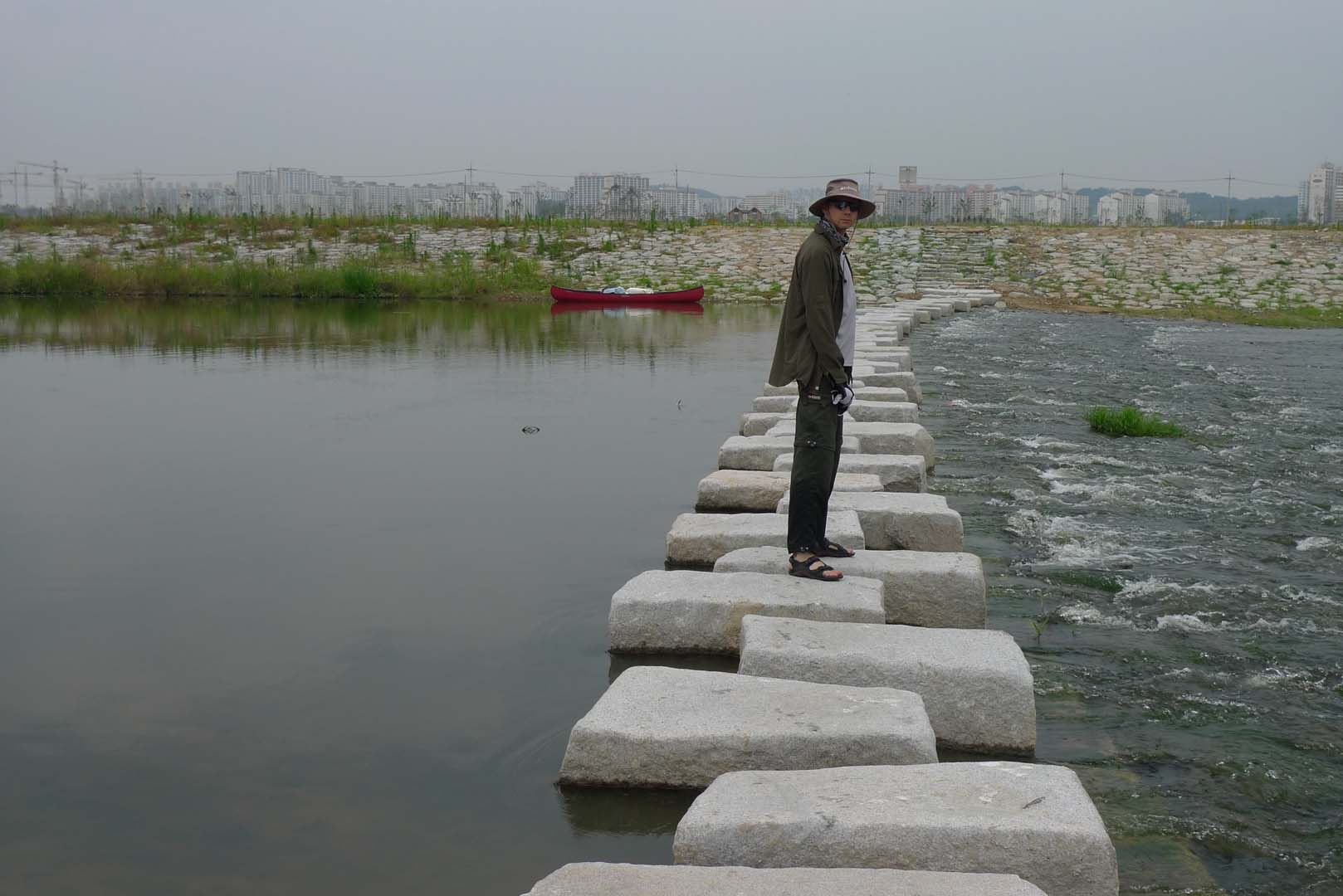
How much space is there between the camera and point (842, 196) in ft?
18.1

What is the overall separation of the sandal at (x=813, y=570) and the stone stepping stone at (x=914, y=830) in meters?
1.89

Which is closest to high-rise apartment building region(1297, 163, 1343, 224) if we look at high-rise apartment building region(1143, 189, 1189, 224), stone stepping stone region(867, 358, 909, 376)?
high-rise apartment building region(1143, 189, 1189, 224)

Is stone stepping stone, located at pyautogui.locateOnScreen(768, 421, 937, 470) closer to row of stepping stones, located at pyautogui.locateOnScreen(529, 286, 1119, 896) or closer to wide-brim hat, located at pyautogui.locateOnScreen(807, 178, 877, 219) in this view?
row of stepping stones, located at pyautogui.locateOnScreen(529, 286, 1119, 896)

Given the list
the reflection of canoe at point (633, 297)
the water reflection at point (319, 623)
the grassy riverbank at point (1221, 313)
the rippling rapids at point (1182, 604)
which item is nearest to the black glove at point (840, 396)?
the rippling rapids at point (1182, 604)

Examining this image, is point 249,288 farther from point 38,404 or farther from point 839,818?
point 839,818

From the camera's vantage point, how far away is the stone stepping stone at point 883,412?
379 inches

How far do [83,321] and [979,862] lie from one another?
21680 mm

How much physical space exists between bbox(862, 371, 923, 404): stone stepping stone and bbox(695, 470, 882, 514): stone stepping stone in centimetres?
398

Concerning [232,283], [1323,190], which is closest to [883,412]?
[232,283]

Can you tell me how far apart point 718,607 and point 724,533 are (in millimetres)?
1211

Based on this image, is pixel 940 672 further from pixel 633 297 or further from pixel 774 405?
pixel 633 297

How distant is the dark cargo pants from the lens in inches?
215

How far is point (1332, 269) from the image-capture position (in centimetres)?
2736

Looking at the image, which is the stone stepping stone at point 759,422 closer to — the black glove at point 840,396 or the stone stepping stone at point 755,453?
the stone stepping stone at point 755,453
